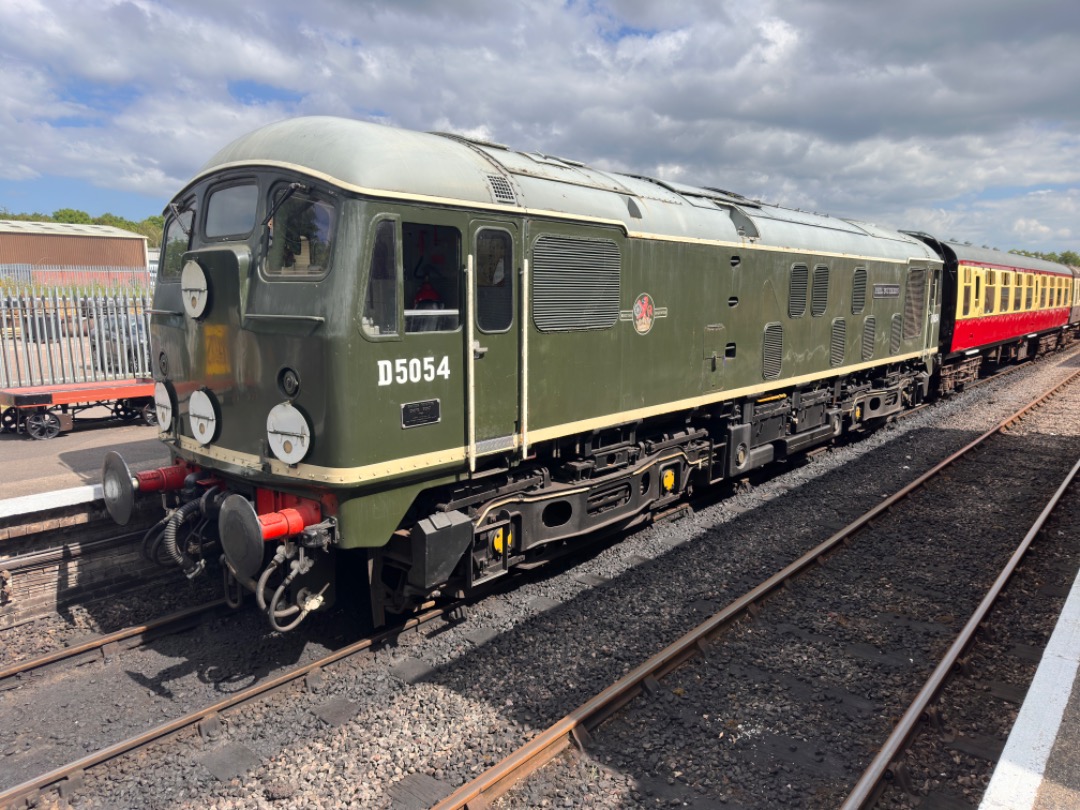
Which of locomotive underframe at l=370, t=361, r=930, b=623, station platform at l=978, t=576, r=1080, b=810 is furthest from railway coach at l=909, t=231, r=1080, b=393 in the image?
station platform at l=978, t=576, r=1080, b=810

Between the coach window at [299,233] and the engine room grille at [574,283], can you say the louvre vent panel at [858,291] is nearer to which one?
the engine room grille at [574,283]

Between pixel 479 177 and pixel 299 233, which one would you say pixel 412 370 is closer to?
pixel 299 233

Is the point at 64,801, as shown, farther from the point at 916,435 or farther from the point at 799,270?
the point at 916,435

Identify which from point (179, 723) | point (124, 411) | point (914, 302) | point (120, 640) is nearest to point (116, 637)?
point (120, 640)

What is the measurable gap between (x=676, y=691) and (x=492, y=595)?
2.12 meters

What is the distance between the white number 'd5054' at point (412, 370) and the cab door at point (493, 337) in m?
0.24

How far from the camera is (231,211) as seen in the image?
5.53 metres

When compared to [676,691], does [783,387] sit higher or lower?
higher

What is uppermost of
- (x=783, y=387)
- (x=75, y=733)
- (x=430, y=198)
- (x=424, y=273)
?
(x=430, y=198)

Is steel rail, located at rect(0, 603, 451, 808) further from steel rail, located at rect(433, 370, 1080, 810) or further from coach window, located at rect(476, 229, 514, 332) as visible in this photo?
coach window, located at rect(476, 229, 514, 332)

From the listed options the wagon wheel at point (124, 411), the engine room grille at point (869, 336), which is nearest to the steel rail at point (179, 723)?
the wagon wheel at point (124, 411)

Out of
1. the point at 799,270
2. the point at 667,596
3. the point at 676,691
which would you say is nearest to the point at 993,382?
the point at 799,270

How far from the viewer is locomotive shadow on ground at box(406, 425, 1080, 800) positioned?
527 centimetres

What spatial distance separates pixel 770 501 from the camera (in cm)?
975
